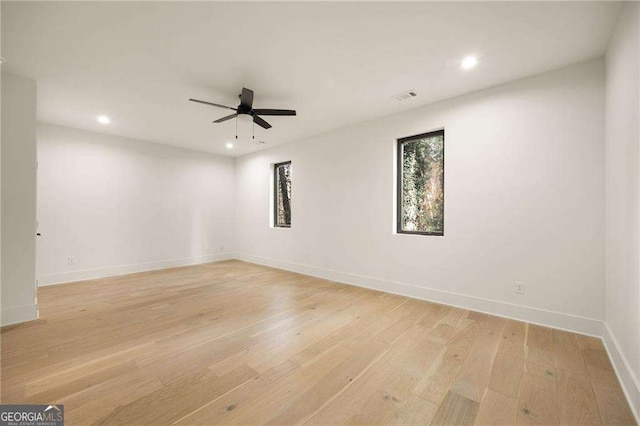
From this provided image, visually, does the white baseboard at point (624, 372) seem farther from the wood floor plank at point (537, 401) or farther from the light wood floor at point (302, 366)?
the wood floor plank at point (537, 401)

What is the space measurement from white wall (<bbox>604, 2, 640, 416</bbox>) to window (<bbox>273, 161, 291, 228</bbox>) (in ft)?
15.3

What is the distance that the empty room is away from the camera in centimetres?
169

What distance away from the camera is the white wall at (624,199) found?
5.30 feet

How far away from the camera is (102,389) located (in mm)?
1701

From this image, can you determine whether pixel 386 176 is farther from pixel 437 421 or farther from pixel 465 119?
pixel 437 421

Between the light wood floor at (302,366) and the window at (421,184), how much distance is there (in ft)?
3.69

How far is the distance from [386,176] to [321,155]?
55.8 inches

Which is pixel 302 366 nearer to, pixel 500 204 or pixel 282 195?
pixel 500 204

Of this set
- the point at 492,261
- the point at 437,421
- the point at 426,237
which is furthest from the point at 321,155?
the point at 437,421

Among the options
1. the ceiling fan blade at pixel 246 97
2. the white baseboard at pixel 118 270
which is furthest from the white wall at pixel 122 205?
the ceiling fan blade at pixel 246 97

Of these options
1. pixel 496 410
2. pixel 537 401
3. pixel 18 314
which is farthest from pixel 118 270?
pixel 537 401

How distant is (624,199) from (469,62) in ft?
5.53

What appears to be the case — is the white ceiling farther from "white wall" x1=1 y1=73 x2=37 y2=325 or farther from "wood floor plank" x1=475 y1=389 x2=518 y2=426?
"wood floor plank" x1=475 y1=389 x2=518 y2=426

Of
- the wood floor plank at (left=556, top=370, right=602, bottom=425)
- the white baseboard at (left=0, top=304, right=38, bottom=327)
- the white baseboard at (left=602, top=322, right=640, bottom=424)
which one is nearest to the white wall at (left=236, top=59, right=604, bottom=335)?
the white baseboard at (left=602, top=322, right=640, bottom=424)
